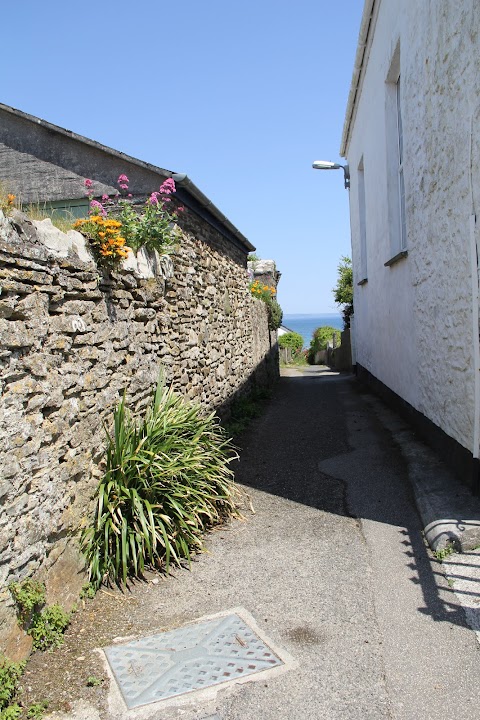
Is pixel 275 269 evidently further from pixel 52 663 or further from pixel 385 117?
pixel 52 663

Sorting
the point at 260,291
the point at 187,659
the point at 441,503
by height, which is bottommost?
the point at 187,659

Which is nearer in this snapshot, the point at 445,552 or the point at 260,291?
the point at 445,552

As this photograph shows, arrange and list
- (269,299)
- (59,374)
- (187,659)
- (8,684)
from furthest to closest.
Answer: (269,299) → (59,374) → (187,659) → (8,684)

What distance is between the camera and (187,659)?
3.32m

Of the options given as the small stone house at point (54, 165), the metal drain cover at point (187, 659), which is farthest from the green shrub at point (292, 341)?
the metal drain cover at point (187, 659)

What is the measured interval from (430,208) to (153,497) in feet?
13.3

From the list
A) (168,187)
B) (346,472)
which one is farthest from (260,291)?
(346,472)

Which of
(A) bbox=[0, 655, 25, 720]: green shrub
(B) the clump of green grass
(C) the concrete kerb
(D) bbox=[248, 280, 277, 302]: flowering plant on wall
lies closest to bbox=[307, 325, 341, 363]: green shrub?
(D) bbox=[248, 280, 277, 302]: flowering plant on wall

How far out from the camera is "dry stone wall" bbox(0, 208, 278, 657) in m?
3.29

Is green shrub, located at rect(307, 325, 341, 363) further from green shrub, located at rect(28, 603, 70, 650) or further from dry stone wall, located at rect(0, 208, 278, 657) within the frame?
green shrub, located at rect(28, 603, 70, 650)

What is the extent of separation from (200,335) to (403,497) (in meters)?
3.56

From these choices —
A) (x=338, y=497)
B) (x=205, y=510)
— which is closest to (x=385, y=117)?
(x=338, y=497)

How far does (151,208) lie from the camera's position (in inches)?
248

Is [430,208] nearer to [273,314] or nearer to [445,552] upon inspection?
[445,552]
